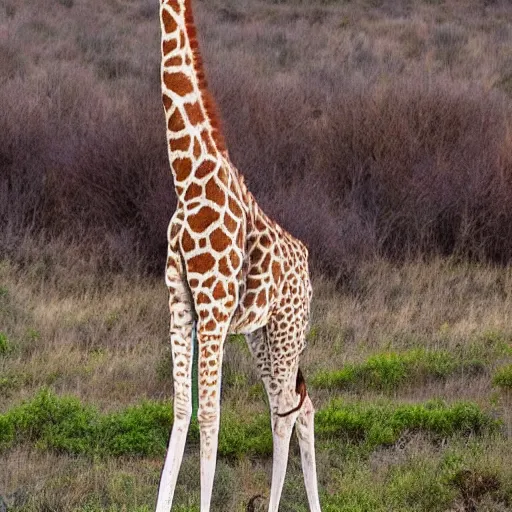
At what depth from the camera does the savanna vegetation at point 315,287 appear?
227 inches

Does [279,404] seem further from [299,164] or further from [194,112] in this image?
[299,164]

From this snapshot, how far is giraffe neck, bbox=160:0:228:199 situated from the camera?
12.7 ft

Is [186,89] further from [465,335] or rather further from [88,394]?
[465,335]

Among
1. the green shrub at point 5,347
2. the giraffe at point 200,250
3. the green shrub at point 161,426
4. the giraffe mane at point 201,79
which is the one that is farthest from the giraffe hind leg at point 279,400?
the green shrub at point 5,347

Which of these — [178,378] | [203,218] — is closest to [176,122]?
[203,218]

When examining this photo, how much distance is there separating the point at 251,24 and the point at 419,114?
1200 centimetres

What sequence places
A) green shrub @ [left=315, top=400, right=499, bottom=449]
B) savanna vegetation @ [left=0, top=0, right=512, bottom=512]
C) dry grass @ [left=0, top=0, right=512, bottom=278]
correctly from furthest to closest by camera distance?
dry grass @ [left=0, top=0, right=512, bottom=278], green shrub @ [left=315, top=400, right=499, bottom=449], savanna vegetation @ [left=0, top=0, right=512, bottom=512]

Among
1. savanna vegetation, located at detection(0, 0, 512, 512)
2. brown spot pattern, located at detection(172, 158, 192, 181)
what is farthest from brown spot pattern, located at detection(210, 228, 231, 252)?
savanna vegetation, located at detection(0, 0, 512, 512)

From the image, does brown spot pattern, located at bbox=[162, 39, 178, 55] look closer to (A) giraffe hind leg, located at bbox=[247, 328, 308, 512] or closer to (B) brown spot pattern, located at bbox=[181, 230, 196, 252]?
(B) brown spot pattern, located at bbox=[181, 230, 196, 252]

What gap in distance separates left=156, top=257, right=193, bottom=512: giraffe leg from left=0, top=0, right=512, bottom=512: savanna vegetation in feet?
3.74

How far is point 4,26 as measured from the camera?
1902 centimetres

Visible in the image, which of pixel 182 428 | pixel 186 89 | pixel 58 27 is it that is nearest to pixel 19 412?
pixel 182 428

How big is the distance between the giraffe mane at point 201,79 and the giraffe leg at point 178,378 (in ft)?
1.54

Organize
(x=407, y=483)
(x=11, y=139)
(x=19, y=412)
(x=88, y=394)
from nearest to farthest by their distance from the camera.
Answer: (x=407, y=483) < (x=19, y=412) < (x=88, y=394) < (x=11, y=139)
